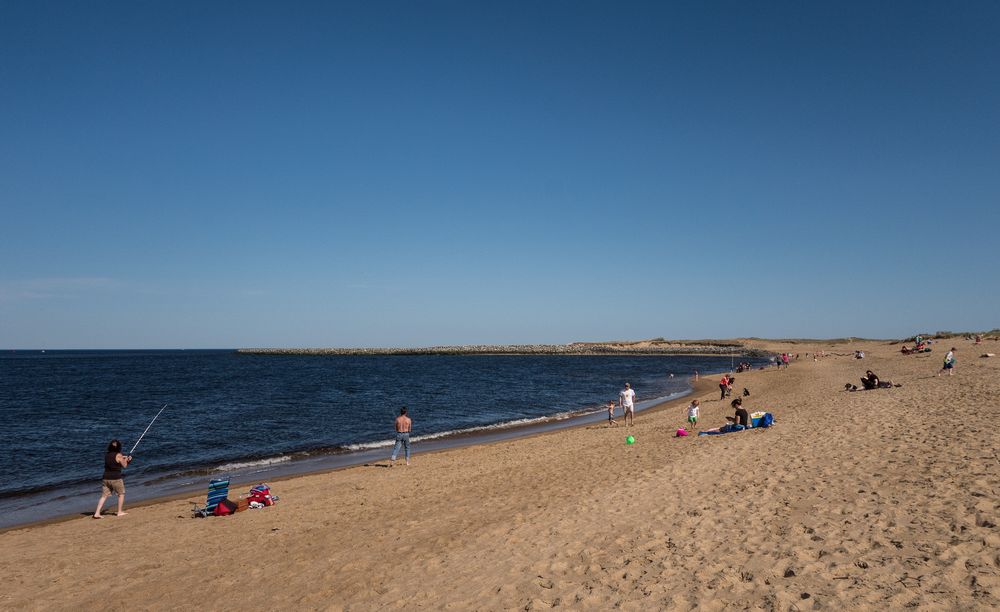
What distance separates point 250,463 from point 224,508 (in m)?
7.63

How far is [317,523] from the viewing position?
34.8 feet

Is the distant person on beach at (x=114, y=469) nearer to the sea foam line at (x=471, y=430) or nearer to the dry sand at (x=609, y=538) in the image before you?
the dry sand at (x=609, y=538)

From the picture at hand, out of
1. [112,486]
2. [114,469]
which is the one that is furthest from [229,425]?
[114,469]

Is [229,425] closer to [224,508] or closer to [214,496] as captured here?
[214,496]

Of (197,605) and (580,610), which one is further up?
(580,610)

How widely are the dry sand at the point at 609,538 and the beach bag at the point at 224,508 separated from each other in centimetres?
34

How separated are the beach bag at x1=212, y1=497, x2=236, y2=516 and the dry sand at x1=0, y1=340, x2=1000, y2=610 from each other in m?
0.34

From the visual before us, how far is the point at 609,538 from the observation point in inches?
307

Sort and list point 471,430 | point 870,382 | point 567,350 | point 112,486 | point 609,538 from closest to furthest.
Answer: point 609,538 < point 112,486 < point 870,382 < point 471,430 < point 567,350

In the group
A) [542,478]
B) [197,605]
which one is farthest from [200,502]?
[542,478]

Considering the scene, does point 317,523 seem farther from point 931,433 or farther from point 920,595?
point 931,433

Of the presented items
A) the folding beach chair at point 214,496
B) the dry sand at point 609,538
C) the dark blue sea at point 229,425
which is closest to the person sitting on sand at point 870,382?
the dry sand at point 609,538

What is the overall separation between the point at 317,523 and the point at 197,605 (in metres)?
3.44

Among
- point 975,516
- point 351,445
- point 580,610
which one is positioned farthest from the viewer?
point 351,445
